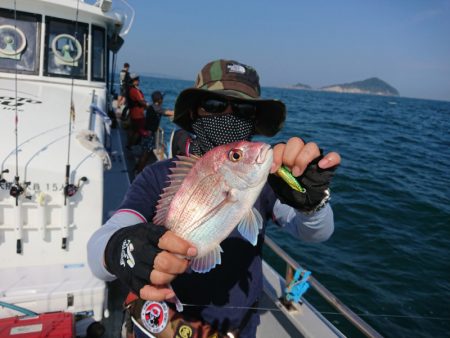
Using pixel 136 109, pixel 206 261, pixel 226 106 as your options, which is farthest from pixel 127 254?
pixel 136 109

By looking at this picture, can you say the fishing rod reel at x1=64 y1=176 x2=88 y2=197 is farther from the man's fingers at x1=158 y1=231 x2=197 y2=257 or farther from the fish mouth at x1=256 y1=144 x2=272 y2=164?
the fish mouth at x1=256 y1=144 x2=272 y2=164

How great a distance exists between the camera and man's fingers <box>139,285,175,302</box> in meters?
1.33

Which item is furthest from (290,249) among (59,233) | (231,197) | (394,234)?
(231,197)

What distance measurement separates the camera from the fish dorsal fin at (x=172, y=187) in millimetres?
1535

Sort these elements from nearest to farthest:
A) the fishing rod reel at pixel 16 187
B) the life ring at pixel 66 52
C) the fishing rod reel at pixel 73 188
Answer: the fishing rod reel at pixel 16 187, the fishing rod reel at pixel 73 188, the life ring at pixel 66 52

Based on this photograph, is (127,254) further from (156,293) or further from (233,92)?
(233,92)

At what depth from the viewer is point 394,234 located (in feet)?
25.7

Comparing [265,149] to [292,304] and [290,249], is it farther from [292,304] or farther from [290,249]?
[290,249]

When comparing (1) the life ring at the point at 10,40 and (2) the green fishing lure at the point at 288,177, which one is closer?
(2) the green fishing lure at the point at 288,177

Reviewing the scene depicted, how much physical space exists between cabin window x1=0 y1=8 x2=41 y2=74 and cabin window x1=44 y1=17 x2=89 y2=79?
179 millimetres

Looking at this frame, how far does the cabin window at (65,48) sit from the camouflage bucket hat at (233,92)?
13.8ft

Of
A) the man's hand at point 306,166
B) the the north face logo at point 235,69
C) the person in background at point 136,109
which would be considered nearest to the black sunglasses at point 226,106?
the the north face logo at point 235,69

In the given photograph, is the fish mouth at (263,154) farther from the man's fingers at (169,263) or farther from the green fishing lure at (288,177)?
the man's fingers at (169,263)

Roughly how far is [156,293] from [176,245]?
23 cm
